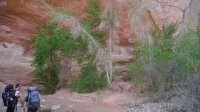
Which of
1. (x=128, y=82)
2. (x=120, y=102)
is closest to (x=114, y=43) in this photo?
(x=128, y=82)

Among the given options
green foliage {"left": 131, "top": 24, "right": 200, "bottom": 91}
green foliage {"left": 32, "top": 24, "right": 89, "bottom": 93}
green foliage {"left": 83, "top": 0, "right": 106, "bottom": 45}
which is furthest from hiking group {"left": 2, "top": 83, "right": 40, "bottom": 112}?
green foliage {"left": 83, "top": 0, "right": 106, "bottom": 45}

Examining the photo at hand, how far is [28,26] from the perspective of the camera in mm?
23125

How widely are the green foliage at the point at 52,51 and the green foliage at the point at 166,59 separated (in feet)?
8.98

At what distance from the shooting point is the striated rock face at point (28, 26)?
70.1 feet

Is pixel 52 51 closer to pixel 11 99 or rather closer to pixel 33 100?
pixel 11 99

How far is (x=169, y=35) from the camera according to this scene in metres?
18.2

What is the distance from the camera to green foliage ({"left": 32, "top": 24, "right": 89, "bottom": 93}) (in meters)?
19.2

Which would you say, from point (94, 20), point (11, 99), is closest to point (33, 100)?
point (11, 99)

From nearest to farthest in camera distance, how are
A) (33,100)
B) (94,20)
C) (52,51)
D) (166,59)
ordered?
1. (33,100)
2. (166,59)
3. (94,20)
4. (52,51)

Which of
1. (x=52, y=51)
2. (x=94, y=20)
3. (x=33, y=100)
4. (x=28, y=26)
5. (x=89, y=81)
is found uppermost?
(x=28, y=26)

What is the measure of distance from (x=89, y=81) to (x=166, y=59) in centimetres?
401

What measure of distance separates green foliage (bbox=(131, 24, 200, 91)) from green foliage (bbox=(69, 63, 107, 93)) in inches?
82.7

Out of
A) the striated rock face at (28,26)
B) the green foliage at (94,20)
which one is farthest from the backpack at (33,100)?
the striated rock face at (28,26)

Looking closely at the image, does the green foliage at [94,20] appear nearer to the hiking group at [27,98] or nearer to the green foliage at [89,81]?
the green foliage at [89,81]
